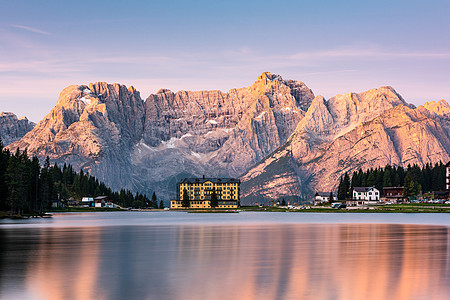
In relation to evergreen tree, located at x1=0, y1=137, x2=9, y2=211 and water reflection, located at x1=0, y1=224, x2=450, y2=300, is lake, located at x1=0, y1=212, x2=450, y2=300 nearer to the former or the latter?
water reflection, located at x1=0, y1=224, x2=450, y2=300

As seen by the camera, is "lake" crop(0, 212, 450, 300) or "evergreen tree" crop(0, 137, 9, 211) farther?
"evergreen tree" crop(0, 137, 9, 211)

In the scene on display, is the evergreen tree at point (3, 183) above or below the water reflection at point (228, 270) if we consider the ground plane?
above

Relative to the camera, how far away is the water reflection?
37406 millimetres

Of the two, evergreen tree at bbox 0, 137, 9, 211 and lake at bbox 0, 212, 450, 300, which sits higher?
evergreen tree at bbox 0, 137, 9, 211

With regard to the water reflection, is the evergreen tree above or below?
above

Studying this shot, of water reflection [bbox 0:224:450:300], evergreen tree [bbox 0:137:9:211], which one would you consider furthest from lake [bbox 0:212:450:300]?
evergreen tree [bbox 0:137:9:211]

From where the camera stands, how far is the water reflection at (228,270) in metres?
37.4

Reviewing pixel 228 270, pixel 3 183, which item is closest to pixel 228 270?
pixel 228 270

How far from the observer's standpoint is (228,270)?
48625mm

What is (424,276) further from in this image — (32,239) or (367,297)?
(32,239)

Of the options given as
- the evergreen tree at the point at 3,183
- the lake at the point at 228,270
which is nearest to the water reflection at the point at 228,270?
the lake at the point at 228,270

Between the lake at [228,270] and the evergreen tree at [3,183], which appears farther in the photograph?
the evergreen tree at [3,183]

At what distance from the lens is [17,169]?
161125 mm

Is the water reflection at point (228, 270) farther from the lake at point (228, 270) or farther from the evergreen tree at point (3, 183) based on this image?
the evergreen tree at point (3, 183)
